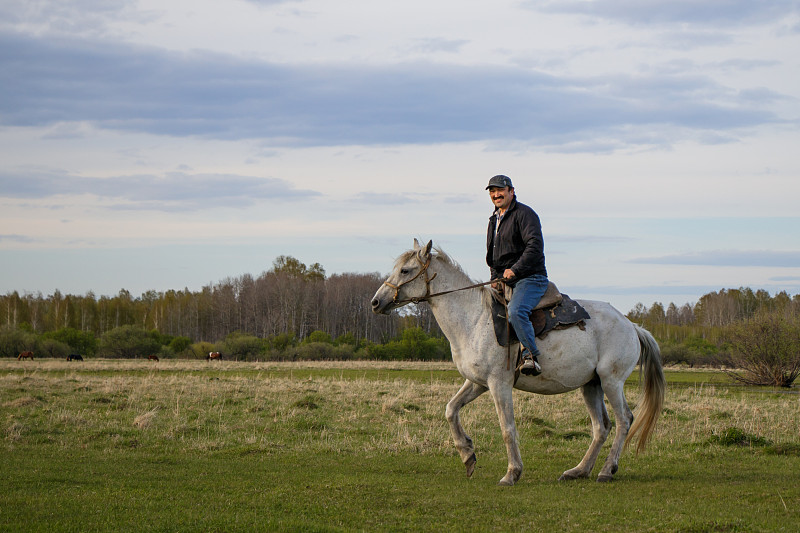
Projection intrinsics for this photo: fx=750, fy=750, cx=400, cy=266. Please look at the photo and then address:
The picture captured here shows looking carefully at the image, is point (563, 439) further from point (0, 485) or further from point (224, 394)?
point (224, 394)

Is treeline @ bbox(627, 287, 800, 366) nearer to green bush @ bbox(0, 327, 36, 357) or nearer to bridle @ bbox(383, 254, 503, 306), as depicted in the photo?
bridle @ bbox(383, 254, 503, 306)

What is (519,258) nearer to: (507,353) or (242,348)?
(507,353)

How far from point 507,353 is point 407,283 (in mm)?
1604

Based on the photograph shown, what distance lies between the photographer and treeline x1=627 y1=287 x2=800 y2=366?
71.3 m

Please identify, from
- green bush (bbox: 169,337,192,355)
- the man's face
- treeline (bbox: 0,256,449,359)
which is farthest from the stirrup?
green bush (bbox: 169,337,192,355)

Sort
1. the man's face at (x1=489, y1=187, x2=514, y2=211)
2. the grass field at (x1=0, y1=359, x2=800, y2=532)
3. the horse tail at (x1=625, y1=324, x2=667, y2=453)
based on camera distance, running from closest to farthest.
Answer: the grass field at (x1=0, y1=359, x2=800, y2=532)
the man's face at (x1=489, y1=187, x2=514, y2=211)
the horse tail at (x1=625, y1=324, x2=667, y2=453)

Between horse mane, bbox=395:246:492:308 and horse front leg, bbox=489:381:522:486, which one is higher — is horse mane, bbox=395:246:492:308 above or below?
above

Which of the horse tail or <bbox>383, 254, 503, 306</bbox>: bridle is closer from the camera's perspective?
<bbox>383, 254, 503, 306</bbox>: bridle

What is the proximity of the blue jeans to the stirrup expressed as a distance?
88mm

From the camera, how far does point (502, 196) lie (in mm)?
10039

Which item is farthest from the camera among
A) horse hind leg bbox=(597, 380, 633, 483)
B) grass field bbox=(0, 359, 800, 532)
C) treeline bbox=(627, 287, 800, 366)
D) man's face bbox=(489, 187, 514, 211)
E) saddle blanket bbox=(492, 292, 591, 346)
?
treeline bbox=(627, 287, 800, 366)

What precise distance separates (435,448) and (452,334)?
3899mm

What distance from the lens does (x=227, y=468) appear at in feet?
36.9

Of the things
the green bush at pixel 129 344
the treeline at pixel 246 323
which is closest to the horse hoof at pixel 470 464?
the treeline at pixel 246 323
